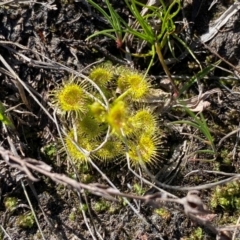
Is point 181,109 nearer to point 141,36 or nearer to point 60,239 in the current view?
point 141,36

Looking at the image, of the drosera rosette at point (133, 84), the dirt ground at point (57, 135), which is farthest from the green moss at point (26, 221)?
the drosera rosette at point (133, 84)

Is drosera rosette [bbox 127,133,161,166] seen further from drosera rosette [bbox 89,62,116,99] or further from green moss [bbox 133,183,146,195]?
drosera rosette [bbox 89,62,116,99]

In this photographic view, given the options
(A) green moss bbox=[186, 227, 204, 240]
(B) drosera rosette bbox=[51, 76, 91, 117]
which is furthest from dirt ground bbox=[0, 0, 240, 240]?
(B) drosera rosette bbox=[51, 76, 91, 117]

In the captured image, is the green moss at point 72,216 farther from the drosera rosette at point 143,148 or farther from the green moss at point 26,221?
the drosera rosette at point 143,148

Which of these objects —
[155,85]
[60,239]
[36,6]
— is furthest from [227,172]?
[36,6]

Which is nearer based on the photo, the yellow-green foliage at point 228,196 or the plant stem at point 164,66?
the plant stem at point 164,66

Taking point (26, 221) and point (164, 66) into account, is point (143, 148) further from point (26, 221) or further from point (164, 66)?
point (26, 221)
